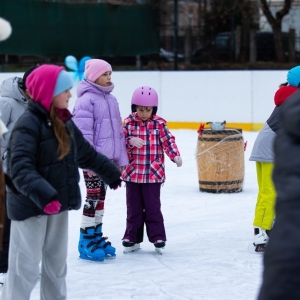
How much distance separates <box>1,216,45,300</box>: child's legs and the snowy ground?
818mm

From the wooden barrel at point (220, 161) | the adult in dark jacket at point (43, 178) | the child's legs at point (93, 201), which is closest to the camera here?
the adult in dark jacket at point (43, 178)

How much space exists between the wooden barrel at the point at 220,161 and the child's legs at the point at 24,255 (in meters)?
4.84

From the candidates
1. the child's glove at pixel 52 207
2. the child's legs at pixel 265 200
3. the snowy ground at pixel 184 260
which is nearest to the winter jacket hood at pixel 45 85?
the child's glove at pixel 52 207

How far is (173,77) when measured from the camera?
603 inches

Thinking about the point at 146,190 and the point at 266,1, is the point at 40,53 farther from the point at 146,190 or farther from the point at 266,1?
the point at 146,190

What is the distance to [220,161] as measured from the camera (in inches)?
323

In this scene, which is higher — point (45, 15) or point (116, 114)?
point (45, 15)

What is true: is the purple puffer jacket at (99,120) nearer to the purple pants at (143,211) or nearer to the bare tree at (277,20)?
the purple pants at (143,211)

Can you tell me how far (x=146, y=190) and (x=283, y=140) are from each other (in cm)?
377

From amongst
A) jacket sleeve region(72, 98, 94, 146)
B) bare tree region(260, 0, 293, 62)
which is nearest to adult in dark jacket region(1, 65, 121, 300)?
jacket sleeve region(72, 98, 94, 146)

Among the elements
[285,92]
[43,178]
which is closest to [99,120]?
[285,92]

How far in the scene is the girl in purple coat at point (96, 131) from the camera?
502 cm

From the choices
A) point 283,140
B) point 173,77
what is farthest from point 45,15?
point 283,140

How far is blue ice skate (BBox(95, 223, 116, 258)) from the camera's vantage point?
5.20m
